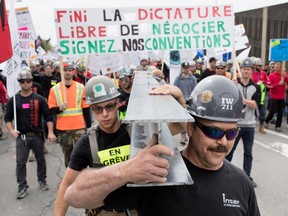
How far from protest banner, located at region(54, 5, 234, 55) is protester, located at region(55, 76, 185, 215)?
70.1 inches

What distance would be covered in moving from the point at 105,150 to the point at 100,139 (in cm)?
14

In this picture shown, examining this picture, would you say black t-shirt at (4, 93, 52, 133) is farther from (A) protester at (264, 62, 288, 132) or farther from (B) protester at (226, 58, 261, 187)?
(A) protester at (264, 62, 288, 132)

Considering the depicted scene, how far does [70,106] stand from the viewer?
5328 mm

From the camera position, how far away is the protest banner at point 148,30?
4758mm

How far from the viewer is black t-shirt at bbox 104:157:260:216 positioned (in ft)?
4.35

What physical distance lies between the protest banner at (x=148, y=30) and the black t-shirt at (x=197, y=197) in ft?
11.8

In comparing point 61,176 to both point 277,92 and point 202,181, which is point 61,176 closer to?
point 202,181

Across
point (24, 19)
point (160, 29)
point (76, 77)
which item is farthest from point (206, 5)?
point (24, 19)

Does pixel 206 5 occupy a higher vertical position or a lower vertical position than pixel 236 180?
higher

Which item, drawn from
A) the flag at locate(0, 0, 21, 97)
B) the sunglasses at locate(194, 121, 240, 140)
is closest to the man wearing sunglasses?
the sunglasses at locate(194, 121, 240, 140)

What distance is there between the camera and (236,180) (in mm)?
1585

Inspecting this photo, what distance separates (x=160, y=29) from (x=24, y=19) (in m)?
6.62

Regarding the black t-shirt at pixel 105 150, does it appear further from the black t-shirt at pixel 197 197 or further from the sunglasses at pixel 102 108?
the black t-shirt at pixel 197 197

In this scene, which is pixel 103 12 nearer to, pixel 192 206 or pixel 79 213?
pixel 79 213
